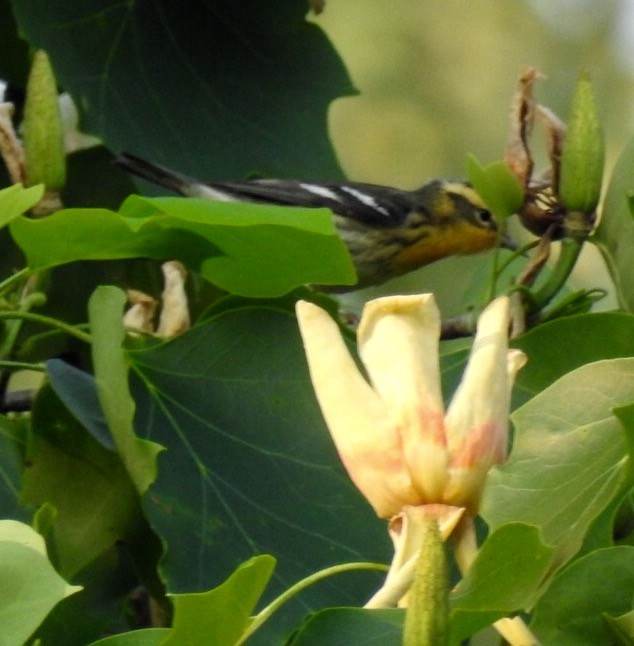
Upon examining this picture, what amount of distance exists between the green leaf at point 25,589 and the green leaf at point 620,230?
60 cm

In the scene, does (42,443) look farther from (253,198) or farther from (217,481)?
(253,198)

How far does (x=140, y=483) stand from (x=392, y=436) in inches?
10.9

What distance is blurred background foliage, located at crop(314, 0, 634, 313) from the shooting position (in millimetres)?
8727

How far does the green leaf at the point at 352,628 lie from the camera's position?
0.77 m

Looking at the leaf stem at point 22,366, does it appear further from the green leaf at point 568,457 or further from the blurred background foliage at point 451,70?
the blurred background foliage at point 451,70

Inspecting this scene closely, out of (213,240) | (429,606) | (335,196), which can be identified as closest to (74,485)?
(213,240)

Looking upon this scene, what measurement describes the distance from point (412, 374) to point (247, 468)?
325mm

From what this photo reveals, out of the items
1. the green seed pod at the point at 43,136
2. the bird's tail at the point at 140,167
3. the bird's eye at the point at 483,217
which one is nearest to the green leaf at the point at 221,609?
the green seed pod at the point at 43,136

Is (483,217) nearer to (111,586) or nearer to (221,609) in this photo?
(111,586)

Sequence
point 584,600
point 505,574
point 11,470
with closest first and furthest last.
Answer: point 505,574
point 584,600
point 11,470

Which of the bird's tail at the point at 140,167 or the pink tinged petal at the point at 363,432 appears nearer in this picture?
the pink tinged petal at the point at 363,432

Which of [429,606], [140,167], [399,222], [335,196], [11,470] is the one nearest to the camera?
[429,606]

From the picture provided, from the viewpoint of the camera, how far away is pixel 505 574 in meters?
0.75

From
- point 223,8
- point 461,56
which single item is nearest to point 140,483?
point 223,8
